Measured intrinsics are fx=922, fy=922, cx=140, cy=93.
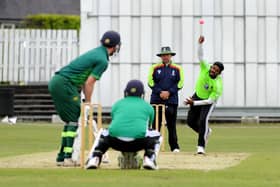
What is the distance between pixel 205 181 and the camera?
11773 mm

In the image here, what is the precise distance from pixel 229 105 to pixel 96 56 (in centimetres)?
2250

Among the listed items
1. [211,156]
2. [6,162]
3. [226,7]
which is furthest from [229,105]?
[6,162]

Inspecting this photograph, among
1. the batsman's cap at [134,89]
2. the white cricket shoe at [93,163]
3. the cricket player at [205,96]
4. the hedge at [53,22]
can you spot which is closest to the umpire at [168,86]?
the cricket player at [205,96]

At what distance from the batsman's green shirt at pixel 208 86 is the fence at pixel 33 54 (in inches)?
856

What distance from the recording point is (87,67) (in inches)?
553

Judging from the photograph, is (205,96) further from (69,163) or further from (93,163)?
(93,163)

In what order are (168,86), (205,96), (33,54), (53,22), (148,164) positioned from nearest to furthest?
(148,164) < (205,96) < (168,86) < (33,54) < (53,22)

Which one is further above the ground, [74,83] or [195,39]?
[195,39]

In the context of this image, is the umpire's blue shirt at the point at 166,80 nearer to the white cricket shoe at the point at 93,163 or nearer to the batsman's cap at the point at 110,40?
the batsman's cap at the point at 110,40

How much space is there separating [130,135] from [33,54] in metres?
27.0

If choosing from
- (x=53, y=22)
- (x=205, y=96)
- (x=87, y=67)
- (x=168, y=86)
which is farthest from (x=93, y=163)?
(x=53, y=22)

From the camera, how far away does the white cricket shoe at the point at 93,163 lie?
13320 mm

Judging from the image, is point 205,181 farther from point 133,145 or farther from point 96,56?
point 96,56

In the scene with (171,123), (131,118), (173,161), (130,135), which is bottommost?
(173,161)
